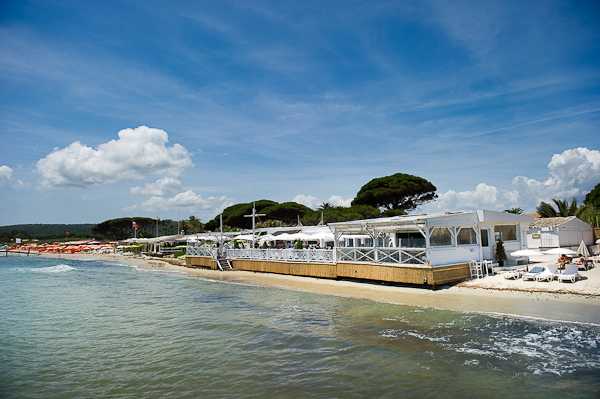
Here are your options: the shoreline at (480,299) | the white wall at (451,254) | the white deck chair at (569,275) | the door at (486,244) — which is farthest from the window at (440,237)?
the white deck chair at (569,275)

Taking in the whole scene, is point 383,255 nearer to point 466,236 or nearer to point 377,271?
point 377,271

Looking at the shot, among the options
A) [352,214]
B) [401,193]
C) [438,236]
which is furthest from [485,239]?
[401,193]

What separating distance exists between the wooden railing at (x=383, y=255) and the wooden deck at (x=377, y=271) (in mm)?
435

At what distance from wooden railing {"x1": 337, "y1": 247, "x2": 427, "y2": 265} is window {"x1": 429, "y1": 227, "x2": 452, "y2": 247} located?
3.57 feet

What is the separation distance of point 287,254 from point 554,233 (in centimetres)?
1639

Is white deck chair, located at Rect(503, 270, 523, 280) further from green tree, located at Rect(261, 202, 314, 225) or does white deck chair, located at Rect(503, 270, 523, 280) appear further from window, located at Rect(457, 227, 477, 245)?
green tree, located at Rect(261, 202, 314, 225)

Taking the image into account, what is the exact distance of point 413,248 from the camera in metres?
18.0

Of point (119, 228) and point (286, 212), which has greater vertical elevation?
point (286, 212)

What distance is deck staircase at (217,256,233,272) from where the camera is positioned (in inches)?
1243

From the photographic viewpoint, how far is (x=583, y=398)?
693 centimetres

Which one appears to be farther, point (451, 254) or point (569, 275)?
point (451, 254)

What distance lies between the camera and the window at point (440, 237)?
18.9 metres

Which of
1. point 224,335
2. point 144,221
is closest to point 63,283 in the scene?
point 224,335

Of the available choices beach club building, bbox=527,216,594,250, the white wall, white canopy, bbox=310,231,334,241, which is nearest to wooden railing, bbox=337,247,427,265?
the white wall
